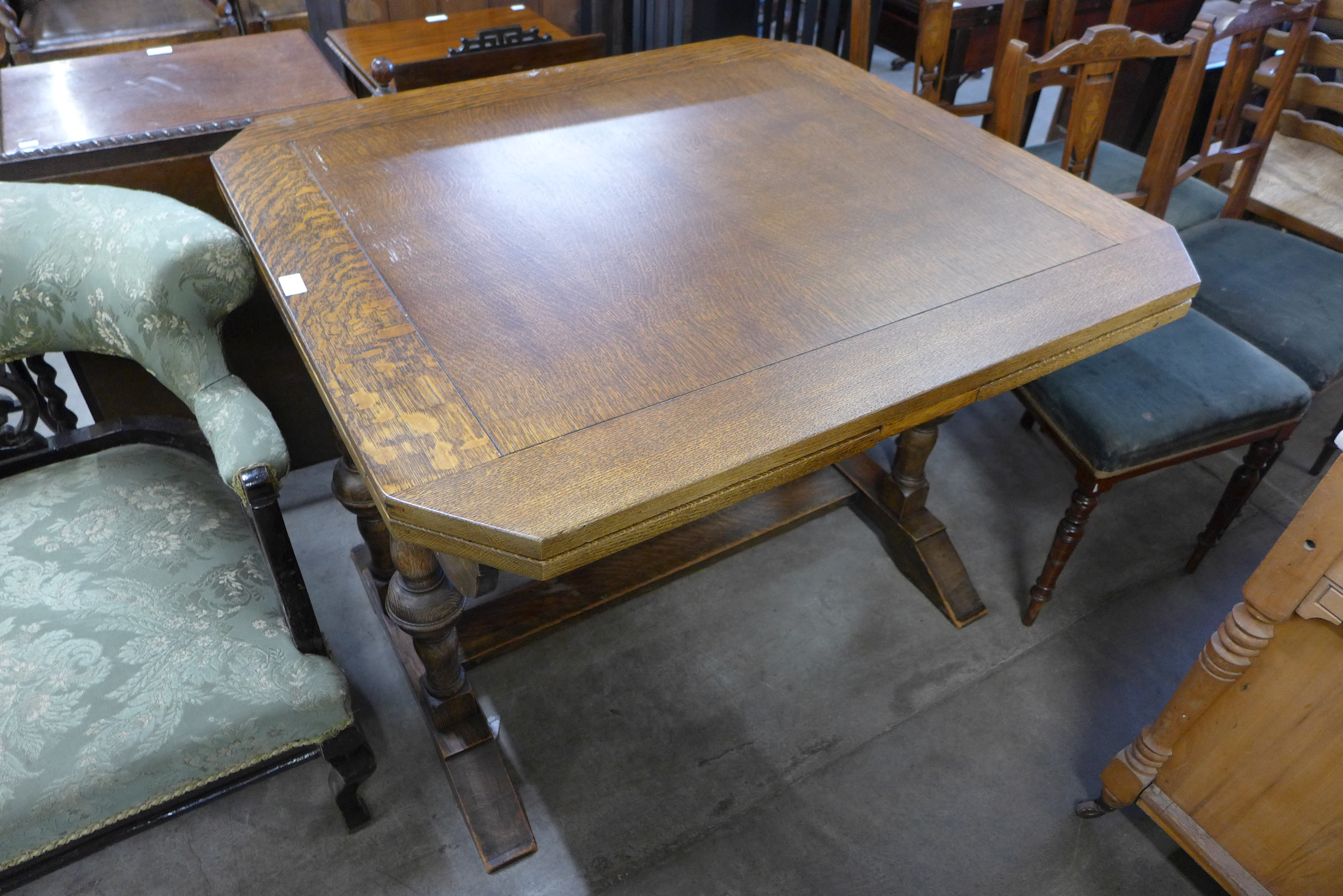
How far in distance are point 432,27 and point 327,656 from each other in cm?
188

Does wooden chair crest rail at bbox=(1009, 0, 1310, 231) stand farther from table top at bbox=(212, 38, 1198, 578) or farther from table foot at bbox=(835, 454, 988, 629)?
table foot at bbox=(835, 454, 988, 629)

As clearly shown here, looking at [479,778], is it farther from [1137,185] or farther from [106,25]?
[106,25]

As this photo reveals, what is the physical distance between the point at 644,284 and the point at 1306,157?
6.40 feet

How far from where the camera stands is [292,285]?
41.6 inches

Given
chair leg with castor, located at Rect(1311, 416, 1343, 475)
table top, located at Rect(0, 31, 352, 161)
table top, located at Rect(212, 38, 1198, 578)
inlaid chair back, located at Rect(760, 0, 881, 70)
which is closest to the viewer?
table top, located at Rect(212, 38, 1198, 578)

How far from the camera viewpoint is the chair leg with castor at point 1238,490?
1.68m

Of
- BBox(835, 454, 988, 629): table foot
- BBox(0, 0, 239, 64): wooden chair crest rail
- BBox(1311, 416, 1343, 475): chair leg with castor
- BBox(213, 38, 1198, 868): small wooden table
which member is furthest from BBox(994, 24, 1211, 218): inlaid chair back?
BBox(0, 0, 239, 64): wooden chair crest rail

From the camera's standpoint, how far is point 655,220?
1.22 metres

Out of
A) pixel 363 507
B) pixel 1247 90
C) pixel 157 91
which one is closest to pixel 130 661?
pixel 363 507

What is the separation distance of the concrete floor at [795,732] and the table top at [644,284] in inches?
31.3

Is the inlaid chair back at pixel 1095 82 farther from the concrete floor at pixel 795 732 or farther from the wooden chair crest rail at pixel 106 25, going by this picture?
the wooden chair crest rail at pixel 106 25

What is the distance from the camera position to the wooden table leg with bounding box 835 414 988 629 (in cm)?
177

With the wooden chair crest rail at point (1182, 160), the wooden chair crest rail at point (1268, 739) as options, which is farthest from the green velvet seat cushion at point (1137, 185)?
the wooden chair crest rail at point (1268, 739)

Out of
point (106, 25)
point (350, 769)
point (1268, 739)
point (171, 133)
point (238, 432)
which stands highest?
point (171, 133)
